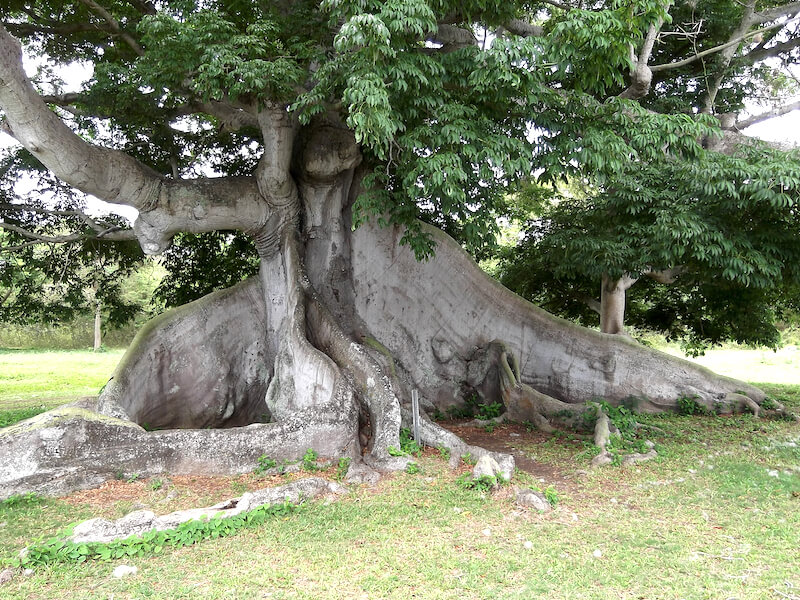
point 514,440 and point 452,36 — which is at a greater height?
point 452,36

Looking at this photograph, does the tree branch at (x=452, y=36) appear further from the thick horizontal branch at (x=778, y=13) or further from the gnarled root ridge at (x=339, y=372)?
the thick horizontal branch at (x=778, y=13)

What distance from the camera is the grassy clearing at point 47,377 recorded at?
13336 millimetres

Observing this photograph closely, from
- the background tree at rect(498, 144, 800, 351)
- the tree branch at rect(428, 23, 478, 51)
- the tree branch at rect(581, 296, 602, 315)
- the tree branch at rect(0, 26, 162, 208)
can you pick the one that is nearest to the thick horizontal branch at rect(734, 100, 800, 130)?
the background tree at rect(498, 144, 800, 351)

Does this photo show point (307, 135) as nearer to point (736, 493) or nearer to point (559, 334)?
point (559, 334)

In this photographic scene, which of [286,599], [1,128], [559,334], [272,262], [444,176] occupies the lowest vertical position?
[286,599]

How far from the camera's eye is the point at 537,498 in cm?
489

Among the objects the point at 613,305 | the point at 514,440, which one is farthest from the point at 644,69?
the point at 514,440

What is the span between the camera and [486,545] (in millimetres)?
4137

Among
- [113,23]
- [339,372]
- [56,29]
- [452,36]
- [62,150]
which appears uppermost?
[56,29]

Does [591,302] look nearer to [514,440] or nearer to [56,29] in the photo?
[514,440]

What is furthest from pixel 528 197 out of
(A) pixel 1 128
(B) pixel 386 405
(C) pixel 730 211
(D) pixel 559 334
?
(A) pixel 1 128

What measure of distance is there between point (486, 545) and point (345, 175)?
228 inches

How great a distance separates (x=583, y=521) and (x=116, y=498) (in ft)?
12.7

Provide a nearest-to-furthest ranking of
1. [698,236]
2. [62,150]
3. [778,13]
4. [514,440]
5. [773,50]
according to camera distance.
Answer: [62,150] < [698,236] < [514,440] < [778,13] < [773,50]
